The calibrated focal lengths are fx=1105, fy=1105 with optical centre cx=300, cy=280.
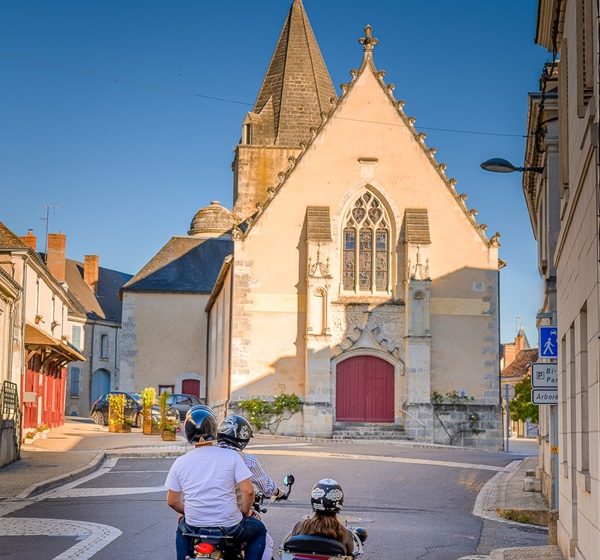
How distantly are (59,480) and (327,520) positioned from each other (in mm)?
13146

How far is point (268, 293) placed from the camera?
3888 centimetres

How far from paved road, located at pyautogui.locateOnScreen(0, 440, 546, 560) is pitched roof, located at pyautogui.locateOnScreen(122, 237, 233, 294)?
31.2 m

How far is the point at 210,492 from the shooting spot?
726 centimetres

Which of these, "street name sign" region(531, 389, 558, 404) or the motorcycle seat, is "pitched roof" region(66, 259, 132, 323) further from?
the motorcycle seat

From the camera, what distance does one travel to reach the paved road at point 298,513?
12.0m

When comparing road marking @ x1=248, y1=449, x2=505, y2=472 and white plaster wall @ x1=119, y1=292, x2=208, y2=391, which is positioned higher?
white plaster wall @ x1=119, y1=292, x2=208, y2=391

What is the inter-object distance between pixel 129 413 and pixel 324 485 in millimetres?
36475

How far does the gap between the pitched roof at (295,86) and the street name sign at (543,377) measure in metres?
37.4

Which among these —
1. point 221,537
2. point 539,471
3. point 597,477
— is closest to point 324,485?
point 221,537

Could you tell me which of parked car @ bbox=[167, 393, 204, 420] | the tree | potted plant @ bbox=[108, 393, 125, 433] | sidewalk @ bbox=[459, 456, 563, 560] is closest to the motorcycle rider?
sidewalk @ bbox=[459, 456, 563, 560]

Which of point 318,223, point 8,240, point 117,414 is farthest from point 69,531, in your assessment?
point 117,414

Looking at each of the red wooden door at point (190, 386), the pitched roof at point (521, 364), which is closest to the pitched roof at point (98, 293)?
the red wooden door at point (190, 386)

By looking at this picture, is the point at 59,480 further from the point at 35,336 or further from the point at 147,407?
the point at 147,407

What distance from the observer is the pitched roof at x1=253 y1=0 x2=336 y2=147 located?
5116 centimetres
